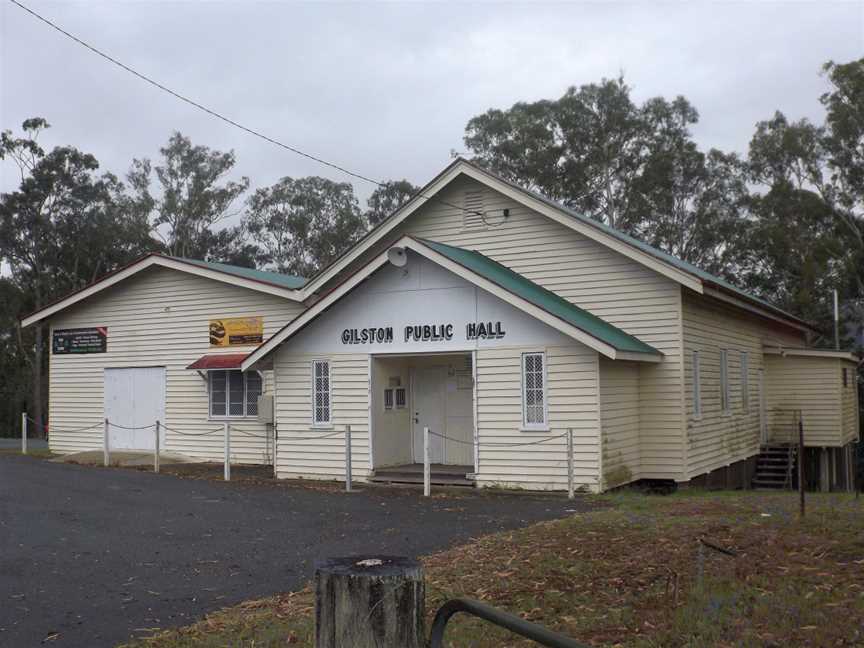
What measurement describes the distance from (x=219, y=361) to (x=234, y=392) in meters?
0.99

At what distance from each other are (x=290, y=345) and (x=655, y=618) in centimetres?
1274

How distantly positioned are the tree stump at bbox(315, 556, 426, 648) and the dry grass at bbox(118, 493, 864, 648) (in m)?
2.77

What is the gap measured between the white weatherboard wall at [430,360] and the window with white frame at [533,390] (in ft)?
0.34

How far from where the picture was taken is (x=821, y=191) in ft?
136

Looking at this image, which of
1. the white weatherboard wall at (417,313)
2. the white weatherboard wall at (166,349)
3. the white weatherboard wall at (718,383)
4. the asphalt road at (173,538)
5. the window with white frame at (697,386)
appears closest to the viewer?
the asphalt road at (173,538)

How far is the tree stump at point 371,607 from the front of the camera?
12.3 ft

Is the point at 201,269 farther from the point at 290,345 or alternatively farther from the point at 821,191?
the point at 821,191

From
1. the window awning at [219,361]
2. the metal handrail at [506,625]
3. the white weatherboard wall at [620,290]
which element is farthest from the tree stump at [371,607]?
the window awning at [219,361]

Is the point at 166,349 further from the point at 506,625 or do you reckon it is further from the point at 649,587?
the point at 506,625

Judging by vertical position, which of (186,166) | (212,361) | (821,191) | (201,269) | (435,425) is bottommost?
(435,425)

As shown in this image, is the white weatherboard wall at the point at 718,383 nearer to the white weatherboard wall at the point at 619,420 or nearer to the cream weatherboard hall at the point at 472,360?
the cream weatherboard hall at the point at 472,360

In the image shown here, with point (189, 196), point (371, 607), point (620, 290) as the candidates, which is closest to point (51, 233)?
point (189, 196)

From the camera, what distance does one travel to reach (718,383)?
65.8 ft

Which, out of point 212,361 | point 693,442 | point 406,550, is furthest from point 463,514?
point 212,361
